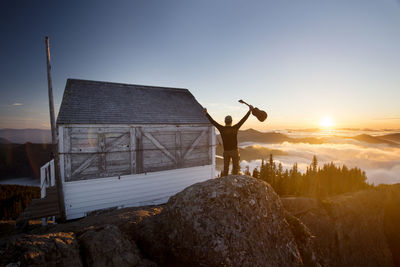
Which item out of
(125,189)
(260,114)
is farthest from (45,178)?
(260,114)

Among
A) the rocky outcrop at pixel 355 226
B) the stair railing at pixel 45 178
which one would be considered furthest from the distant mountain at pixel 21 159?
Answer: the rocky outcrop at pixel 355 226

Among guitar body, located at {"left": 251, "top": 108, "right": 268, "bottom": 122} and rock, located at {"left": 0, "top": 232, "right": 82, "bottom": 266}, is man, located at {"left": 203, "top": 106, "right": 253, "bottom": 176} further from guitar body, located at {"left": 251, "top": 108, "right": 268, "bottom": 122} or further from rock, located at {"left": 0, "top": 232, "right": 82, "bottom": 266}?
rock, located at {"left": 0, "top": 232, "right": 82, "bottom": 266}

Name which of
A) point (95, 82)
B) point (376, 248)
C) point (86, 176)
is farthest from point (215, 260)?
point (95, 82)

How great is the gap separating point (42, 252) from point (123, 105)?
813cm

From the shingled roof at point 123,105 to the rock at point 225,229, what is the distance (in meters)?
6.23

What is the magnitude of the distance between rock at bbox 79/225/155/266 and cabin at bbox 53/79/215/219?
563 centimetres

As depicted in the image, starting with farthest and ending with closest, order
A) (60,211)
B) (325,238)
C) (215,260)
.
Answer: (60,211) → (325,238) → (215,260)

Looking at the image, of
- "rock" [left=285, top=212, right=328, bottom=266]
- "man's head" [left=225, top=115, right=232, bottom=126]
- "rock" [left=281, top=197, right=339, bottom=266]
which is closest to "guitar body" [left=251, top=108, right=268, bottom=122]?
"man's head" [left=225, top=115, right=232, bottom=126]

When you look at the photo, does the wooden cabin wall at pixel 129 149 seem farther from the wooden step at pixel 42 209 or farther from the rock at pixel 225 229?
the rock at pixel 225 229

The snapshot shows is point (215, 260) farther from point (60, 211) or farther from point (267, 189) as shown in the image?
point (60, 211)

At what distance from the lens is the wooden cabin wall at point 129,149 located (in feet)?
25.5

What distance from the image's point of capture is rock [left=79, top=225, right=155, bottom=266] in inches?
112

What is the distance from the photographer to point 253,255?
3.29 meters

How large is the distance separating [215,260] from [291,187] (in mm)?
12824
